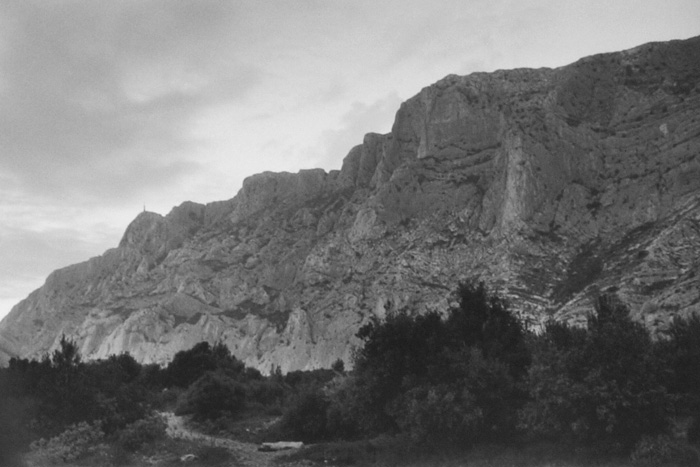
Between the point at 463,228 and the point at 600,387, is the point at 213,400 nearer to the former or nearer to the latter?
the point at 600,387

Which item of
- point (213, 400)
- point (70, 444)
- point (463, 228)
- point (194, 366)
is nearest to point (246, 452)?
point (70, 444)

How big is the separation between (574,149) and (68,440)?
9211 cm

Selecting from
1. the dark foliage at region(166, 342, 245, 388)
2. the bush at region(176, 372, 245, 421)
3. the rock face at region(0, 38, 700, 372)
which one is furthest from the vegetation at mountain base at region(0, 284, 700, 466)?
the rock face at region(0, 38, 700, 372)

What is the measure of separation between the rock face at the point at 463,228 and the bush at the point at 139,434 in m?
50.1

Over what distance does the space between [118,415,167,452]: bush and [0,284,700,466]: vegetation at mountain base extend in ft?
0.21

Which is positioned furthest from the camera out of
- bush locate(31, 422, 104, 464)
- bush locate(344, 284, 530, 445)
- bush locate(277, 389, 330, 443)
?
bush locate(277, 389, 330, 443)

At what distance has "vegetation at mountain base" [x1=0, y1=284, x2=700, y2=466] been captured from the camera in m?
20.1

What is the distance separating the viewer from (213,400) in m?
41.7

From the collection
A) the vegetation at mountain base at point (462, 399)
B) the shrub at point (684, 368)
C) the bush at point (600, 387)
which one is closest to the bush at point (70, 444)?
the vegetation at mountain base at point (462, 399)

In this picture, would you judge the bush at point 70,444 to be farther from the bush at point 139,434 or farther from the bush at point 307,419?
the bush at point 307,419

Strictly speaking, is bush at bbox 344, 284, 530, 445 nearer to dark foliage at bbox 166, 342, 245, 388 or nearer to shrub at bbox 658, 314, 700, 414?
shrub at bbox 658, 314, 700, 414

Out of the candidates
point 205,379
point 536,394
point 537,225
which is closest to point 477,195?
point 537,225

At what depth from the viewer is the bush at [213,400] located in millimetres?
40656

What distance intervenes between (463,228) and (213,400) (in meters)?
69.6
